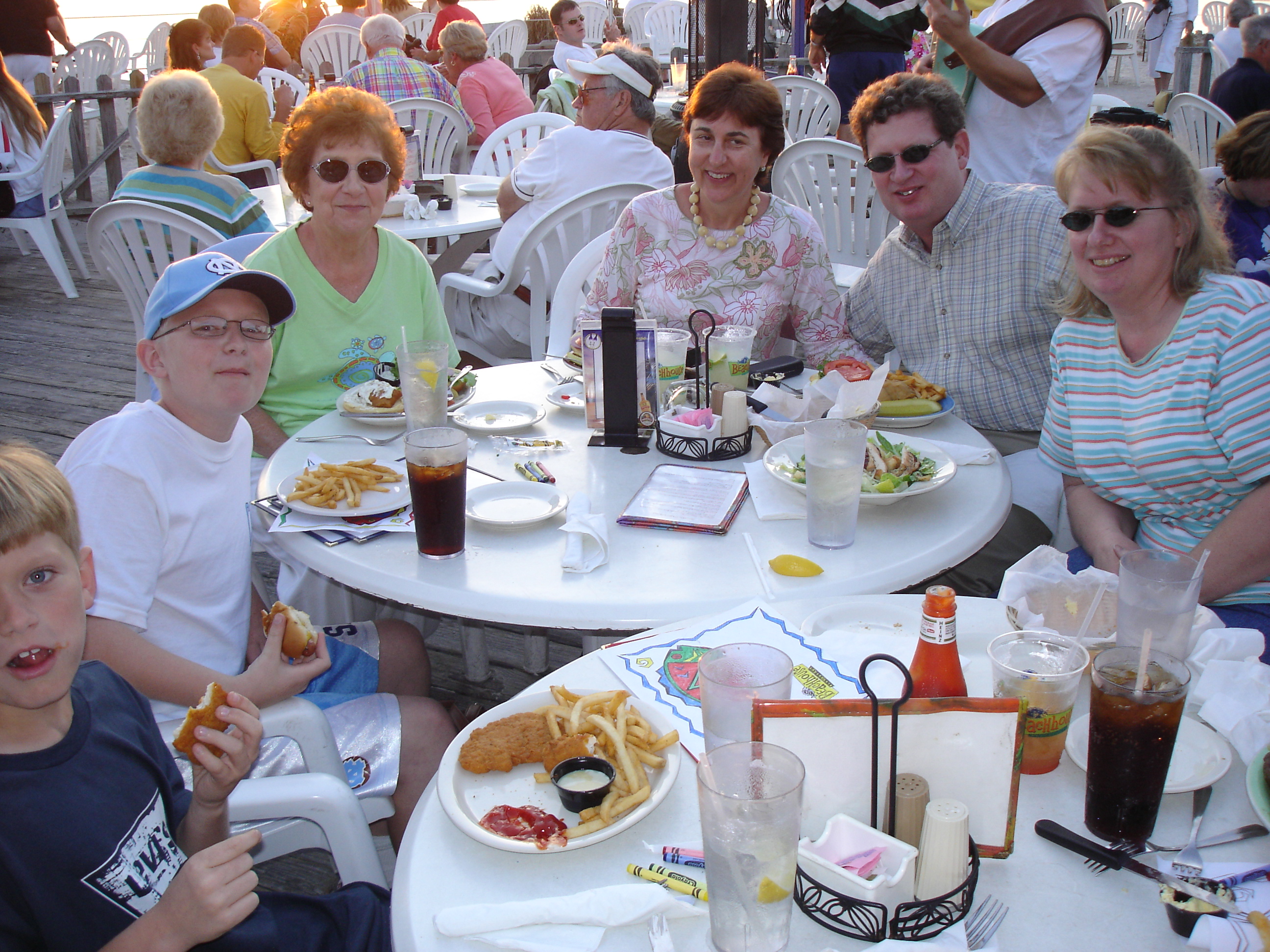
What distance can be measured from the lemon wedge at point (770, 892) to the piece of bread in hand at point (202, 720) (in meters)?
0.84

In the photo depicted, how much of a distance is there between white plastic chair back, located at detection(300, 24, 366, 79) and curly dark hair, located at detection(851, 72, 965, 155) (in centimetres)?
995

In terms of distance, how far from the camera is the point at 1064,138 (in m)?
3.72

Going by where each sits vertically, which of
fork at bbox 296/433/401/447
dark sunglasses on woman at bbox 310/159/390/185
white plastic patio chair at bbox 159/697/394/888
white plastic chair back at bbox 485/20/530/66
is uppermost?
white plastic chair back at bbox 485/20/530/66

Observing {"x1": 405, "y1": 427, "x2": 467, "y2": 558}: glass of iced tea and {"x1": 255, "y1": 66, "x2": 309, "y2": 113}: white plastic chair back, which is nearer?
{"x1": 405, "y1": 427, "x2": 467, "y2": 558}: glass of iced tea

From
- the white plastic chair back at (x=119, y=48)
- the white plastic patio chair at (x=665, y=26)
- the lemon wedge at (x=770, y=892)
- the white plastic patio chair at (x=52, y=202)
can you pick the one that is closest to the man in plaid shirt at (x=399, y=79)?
the white plastic patio chair at (x=52, y=202)

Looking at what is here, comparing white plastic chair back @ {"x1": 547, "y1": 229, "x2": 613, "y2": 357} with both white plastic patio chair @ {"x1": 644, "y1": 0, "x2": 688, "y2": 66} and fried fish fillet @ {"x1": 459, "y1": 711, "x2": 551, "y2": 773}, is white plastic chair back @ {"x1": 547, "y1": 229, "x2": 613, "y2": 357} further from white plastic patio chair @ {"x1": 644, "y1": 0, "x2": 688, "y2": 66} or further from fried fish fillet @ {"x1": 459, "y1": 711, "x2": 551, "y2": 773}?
white plastic patio chair @ {"x1": 644, "y1": 0, "x2": 688, "y2": 66}

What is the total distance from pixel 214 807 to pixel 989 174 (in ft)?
11.8

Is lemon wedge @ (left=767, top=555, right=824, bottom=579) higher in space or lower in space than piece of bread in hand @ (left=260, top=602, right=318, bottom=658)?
higher

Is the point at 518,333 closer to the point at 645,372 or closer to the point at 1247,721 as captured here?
the point at 645,372

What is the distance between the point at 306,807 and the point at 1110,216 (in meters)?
1.85

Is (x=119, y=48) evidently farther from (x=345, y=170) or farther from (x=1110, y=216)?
(x=1110, y=216)

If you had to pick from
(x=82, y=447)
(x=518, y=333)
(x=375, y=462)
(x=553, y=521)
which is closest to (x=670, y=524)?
(x=553, y=521)

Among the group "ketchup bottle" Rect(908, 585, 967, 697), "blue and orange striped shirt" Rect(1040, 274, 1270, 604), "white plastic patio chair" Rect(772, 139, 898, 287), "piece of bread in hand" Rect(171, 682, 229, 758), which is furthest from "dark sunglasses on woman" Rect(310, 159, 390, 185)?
"white plastic patio chair" Rect(772, 139, 898, 287)

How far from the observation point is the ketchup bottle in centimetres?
97
